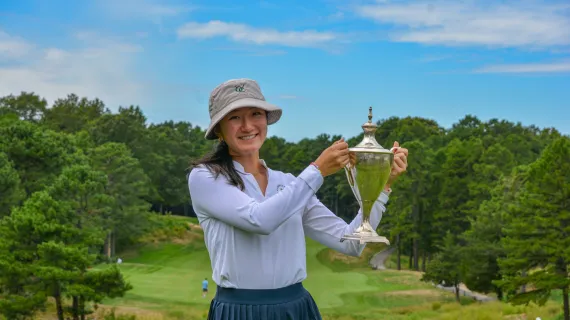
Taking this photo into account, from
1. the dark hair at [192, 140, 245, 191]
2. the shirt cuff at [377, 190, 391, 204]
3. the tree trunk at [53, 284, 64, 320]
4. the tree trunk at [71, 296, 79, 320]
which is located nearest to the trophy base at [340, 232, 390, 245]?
the shirt cuff at [377, 190, 391, 204]

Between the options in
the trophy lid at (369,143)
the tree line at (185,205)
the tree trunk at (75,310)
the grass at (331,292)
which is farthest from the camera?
the grass at (331,292)

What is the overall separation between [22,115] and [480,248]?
49.2 m

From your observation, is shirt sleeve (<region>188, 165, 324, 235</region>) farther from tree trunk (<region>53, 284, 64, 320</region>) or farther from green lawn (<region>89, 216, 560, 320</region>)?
green lawn (<region>89, 216, 560, 320</region>)

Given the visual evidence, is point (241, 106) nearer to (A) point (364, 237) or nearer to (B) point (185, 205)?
(A) point (364, 237)

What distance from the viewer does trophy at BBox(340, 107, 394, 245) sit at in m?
3.06

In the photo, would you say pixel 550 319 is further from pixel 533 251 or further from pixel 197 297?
pixel 197 297

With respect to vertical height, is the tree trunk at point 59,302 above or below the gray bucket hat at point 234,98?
below

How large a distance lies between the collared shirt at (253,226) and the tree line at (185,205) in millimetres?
424

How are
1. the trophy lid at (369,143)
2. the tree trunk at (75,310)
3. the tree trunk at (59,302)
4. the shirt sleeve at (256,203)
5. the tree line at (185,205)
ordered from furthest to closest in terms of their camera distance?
the tree trunk at (75,310) → the tree trunk at (59,302) → the tree line at (185,205) → the trophy lid at (369,143) → the shirt sleeve at (256,203)

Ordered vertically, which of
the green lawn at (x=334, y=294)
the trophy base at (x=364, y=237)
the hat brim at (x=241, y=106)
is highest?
the hat brim at (x=241, y=106)

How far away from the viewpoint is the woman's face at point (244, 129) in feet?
10.3

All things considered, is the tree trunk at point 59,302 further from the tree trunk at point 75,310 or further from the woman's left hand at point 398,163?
the woman's left hand at point 398,163

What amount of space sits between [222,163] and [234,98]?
0.30 metres

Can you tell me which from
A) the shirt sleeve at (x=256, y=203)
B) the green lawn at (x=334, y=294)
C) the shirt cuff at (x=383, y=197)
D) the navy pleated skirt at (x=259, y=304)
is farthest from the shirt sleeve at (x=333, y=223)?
the green lawn at (x=334, y=294)
